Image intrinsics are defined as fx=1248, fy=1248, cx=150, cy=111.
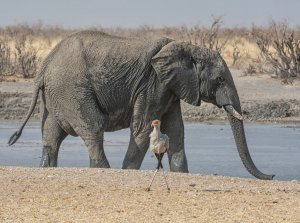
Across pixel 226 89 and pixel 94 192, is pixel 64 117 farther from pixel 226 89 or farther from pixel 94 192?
pixel 94 192

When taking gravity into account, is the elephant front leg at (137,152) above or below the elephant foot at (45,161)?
above

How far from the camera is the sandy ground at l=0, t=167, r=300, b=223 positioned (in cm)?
1115

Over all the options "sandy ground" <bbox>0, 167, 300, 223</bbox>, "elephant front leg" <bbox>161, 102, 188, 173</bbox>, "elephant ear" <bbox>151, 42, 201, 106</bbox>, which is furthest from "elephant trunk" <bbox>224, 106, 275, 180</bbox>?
"sandy ground" <bbox>0, 167, 300, 223</bbox>

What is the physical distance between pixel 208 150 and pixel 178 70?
189 inches

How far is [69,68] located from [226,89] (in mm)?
2070

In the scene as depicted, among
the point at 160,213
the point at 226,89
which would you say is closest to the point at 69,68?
the point at 226,89

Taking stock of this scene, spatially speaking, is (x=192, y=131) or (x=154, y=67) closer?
(x=154, y=67)

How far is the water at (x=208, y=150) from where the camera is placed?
A: 59.9 ft

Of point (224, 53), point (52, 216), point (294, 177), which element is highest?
point (52, 216)

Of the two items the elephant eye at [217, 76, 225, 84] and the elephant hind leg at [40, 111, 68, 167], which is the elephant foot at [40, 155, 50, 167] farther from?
the elephant eye at [217, 76, 225, 84]

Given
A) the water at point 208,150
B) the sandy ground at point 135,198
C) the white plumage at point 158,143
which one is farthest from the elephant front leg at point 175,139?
the white plumage at point 158,143

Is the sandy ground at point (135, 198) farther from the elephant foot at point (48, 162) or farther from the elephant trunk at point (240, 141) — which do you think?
the elephant foot at point (48, 162)

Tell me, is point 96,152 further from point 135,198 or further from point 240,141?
point 135,198

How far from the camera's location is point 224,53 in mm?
44281
